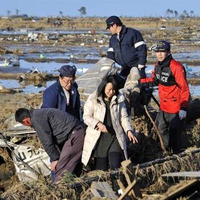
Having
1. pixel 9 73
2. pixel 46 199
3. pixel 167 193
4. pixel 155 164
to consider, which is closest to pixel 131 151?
pixel 155 164

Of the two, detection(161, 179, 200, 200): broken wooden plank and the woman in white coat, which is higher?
the woman in white coat

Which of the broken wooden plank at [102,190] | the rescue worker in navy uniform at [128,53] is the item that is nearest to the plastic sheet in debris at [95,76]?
the rescue worker in navy uniform at [128,53]

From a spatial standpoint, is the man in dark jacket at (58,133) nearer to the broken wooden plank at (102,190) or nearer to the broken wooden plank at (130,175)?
the broken wooden plank at (102,190)

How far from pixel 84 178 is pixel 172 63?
92.7 inches

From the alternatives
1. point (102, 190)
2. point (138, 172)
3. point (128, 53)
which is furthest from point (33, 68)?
point (102, 190)

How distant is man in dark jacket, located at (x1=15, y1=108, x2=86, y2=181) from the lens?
7012 millimetres

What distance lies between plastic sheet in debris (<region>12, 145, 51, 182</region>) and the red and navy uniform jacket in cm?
185

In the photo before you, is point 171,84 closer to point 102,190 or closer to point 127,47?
point 127,47

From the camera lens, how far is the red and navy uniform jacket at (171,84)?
27.0 ft

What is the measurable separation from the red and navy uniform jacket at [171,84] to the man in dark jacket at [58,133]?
5.53 ft

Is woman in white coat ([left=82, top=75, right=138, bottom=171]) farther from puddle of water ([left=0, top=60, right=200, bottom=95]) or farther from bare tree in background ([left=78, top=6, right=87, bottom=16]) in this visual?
bare tree in background ([left=78, top=6, right=87, bottom=16])

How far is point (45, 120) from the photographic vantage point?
23.0 ft

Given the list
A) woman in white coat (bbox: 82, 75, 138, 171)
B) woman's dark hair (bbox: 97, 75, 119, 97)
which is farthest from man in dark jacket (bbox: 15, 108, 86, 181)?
woman's dark hair (bbox: 97, 75, 119, 97)

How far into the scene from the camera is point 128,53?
9469 millimetres
